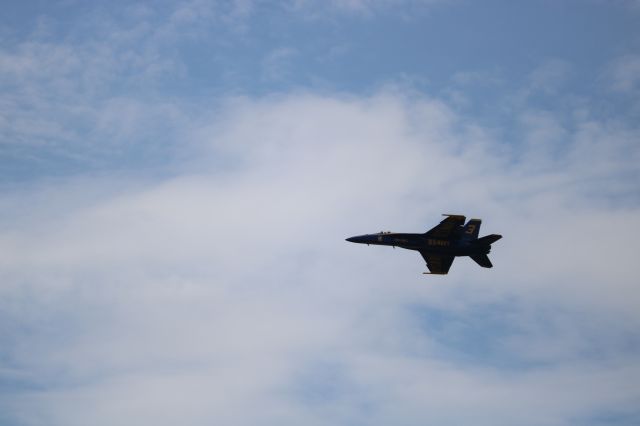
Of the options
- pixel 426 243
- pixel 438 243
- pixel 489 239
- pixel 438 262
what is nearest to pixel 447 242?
pixel 438 243

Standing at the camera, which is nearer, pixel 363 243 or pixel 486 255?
pixel 486 255

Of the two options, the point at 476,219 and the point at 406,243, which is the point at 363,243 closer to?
the point at 406,243

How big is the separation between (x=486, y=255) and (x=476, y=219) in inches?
238

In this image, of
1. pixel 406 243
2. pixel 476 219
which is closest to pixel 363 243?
pixel 406 243

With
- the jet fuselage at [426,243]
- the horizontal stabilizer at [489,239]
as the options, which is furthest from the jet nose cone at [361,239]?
the horizontal stabilizer at [489,239]

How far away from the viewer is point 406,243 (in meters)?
115

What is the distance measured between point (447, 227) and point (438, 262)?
8.24 m

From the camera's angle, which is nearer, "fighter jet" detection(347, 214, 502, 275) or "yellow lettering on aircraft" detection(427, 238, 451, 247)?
"fighter jet" detection(347, 214, 502, 275)

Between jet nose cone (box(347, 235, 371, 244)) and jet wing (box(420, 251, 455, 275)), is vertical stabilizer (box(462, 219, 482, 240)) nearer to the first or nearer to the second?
jet wing (box(420, 251, 455, 275))

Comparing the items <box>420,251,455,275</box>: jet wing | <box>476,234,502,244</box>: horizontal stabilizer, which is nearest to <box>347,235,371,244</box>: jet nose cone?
<box>420,251,455,275</box>: jet wing

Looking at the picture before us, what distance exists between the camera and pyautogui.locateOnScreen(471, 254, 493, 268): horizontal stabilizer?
111188 millimetres

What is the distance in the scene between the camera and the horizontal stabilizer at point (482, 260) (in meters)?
111

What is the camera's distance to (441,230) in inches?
4373

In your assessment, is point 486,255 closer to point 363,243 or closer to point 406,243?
point 406,243
